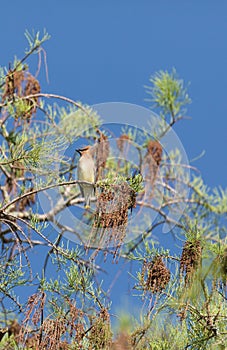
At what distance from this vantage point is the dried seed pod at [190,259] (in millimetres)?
1076

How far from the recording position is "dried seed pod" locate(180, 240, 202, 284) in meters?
1.08

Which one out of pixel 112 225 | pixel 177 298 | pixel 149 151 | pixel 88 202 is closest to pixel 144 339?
pixel 177 298

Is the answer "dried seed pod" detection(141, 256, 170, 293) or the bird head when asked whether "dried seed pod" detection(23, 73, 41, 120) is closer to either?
the bird head

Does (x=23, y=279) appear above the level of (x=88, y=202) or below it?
below

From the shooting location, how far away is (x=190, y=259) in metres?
1.08

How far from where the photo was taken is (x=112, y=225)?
1.06 metres

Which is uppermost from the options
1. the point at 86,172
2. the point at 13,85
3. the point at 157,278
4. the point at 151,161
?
the point at 13,85

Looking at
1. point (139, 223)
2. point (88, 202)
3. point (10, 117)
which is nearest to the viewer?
point (88, 202)

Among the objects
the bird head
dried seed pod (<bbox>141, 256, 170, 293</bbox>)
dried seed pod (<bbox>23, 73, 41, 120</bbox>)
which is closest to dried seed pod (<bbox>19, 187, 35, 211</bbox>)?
dried seed pod (<bbox>23, 73, 41, 120</bbox>)

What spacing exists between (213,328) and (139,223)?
3.51 feet

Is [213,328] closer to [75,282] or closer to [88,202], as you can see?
[75,282]

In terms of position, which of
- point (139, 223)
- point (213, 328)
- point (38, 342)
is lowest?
point (38, 342)

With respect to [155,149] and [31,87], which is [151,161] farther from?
[31,87]

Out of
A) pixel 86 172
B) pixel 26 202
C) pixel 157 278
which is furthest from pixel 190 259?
pixel 26 202
